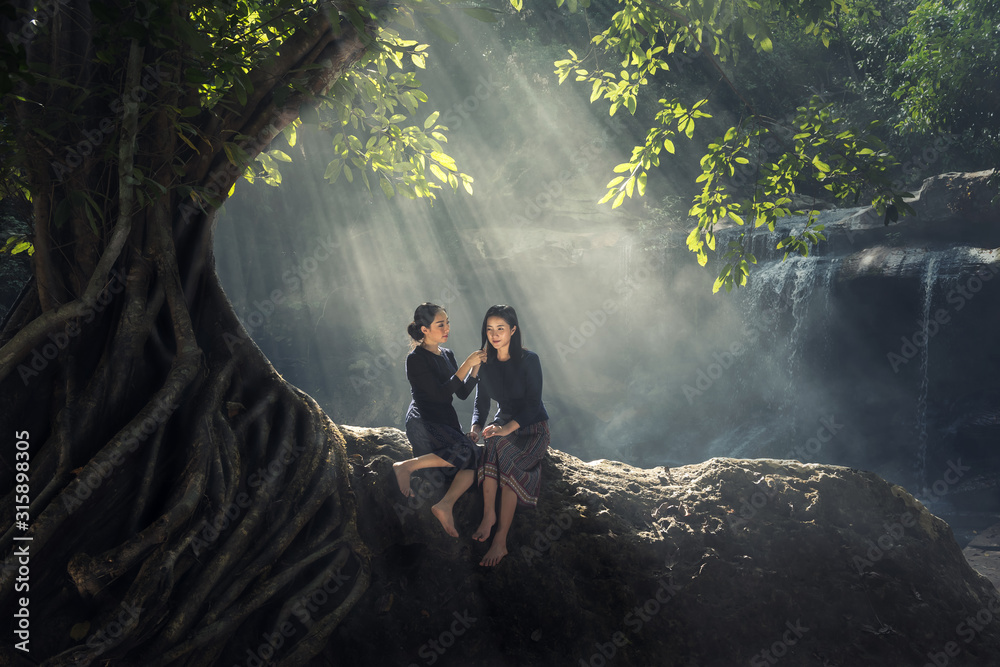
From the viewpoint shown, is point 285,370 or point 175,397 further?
point 285,370

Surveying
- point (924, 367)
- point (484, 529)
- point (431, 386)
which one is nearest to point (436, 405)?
point (431, 386)

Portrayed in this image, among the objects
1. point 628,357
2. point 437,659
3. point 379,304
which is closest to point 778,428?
point 628,357

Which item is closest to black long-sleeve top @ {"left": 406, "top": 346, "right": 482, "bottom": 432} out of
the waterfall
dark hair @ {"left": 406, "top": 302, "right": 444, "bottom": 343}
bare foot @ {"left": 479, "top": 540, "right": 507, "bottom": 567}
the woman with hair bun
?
the woman with hair bun

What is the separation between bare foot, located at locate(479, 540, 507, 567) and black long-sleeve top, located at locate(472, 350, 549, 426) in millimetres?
719

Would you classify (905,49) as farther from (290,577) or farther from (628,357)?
(290,577)

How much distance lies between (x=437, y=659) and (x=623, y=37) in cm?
430

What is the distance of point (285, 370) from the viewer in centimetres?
1816

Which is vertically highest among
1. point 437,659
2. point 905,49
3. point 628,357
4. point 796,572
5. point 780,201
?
point 780,201

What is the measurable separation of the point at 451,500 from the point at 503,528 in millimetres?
330

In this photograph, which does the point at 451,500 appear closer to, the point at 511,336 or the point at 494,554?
the point at 494,554

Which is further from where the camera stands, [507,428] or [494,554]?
[507,428]

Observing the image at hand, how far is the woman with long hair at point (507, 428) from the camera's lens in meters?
3.61

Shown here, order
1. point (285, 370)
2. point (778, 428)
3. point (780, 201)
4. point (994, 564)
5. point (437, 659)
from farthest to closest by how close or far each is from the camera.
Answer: point (285, 370) → point (778, 428) → point (994, 564) → point (780, 201) → point (437, 659)

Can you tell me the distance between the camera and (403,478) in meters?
3.60
